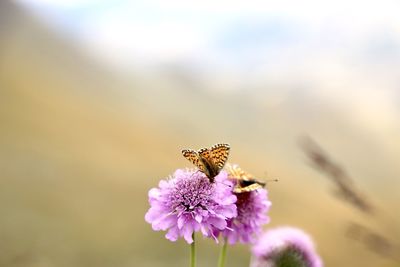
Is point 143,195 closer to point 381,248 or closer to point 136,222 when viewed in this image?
point 136,222

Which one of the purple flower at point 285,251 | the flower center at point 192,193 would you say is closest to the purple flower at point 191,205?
the flower center at point 192,193

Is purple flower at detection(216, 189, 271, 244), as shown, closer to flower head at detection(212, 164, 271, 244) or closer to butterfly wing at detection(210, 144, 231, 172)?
flower head at detection(212, 164, 271, 244)

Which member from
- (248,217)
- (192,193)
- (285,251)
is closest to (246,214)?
(248,217)

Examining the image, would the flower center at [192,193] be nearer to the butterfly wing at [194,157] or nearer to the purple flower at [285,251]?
the butterfly wing at [194,157]

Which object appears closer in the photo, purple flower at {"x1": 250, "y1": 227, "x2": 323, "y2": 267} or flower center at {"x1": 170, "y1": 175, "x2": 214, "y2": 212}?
flower center at {"x1": 170, "y1": 175, "x2": 214, "y2": 212}

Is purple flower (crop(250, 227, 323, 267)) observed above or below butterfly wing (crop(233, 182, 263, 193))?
above

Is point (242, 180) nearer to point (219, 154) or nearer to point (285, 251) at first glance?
point (219, 154)

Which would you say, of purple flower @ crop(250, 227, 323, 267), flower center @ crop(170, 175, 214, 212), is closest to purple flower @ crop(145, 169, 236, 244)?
flower center @ crop(170, 175, 214, 212)
